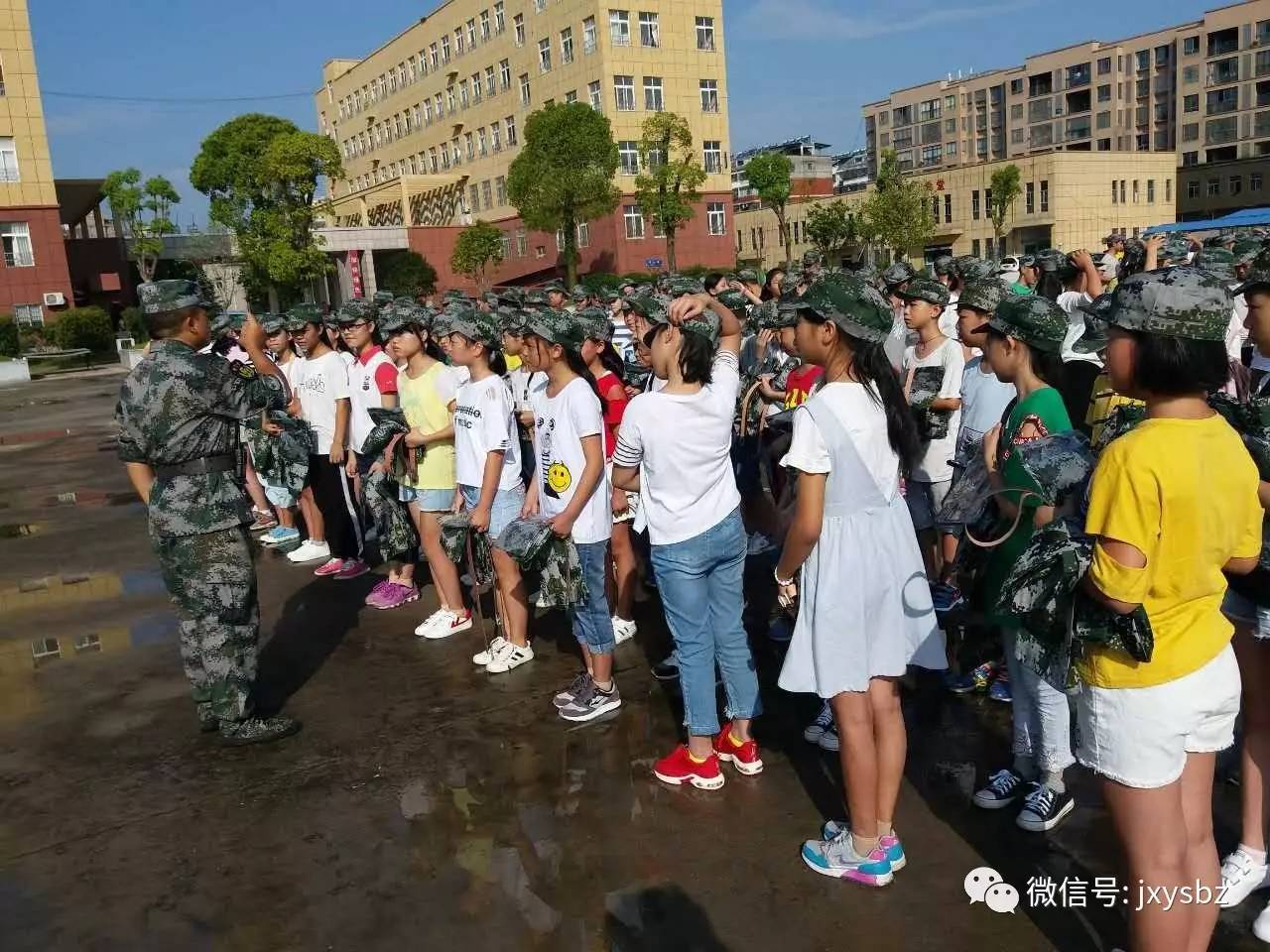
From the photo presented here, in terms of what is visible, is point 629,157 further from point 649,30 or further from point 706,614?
point 706,614

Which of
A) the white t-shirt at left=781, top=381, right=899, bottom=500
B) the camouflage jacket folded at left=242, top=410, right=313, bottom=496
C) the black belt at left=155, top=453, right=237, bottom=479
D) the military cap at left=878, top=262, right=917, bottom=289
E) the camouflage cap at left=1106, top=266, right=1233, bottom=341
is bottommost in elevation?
the camouflage jacket folded at left=242, top=410, right=313, bottom=496

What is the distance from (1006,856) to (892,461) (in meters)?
1.52

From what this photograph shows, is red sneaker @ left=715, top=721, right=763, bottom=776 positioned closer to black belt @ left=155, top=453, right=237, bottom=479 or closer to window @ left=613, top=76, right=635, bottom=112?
black belt @ left=155, top=453, right=237, bottom=479

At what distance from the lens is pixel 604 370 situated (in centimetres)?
553

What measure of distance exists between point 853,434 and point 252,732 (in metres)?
3.44

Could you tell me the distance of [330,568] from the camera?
7641 millimetres

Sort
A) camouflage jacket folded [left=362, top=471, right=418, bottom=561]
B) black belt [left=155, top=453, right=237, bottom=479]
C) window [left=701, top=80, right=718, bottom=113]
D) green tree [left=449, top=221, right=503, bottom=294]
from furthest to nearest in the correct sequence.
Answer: window [left=701, top=80, right=718, bottom=113], green tree [left=449, top=221, right=503, bottom=294], camouflage jacket folded [left=362, top=471, right=418, bottom=561], black belt [left=155, top=453, right=237, bottom=479]

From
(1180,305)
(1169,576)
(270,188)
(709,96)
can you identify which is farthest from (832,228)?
(1169,576)

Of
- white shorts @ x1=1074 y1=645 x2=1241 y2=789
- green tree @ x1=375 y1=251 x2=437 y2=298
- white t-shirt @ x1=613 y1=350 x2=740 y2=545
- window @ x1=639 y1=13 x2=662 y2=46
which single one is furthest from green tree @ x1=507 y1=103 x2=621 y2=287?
white shorts @ x1=1074 y1=645 x2=1241 y2=789

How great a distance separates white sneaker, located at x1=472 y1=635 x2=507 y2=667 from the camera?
547 cm

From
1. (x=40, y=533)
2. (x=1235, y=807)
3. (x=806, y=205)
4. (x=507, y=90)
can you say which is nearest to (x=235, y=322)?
(x=1235, y=807)

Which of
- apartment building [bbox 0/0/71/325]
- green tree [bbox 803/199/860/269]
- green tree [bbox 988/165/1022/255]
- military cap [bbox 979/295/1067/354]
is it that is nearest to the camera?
military cap [bbox 979/295/1067/354]

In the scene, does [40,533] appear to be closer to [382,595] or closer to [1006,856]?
[382,595]

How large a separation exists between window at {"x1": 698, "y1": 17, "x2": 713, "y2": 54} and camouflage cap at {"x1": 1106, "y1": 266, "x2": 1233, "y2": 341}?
51.7 meters
